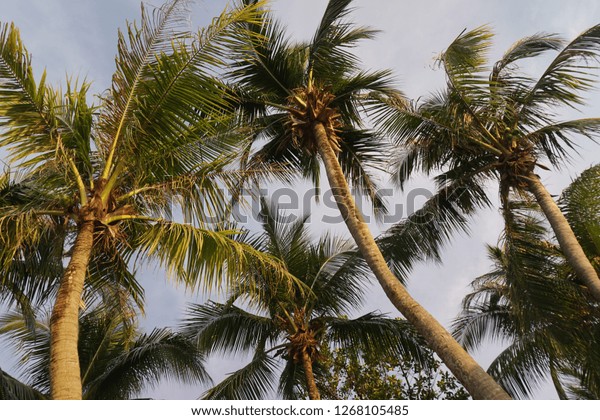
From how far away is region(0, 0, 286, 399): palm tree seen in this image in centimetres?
634

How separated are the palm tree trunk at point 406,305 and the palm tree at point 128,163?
2.13 m

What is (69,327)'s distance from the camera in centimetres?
532

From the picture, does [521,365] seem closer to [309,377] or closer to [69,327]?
[309,377]

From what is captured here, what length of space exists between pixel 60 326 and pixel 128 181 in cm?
231

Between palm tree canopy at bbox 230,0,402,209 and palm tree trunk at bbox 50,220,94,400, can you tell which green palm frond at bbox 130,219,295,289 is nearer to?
palm tree trunk at bbox 50,220,94,400

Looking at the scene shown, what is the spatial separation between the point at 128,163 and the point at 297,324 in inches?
233

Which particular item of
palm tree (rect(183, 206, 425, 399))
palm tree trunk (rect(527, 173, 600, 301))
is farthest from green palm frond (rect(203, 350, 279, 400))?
palm tree trunk (rect(527, 173, 600, 301))

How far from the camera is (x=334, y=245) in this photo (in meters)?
12.7

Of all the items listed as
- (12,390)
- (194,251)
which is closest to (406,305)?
(194,251)

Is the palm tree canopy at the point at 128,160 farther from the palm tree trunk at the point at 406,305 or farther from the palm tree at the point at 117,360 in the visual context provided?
the palm tree at the point at 117,360

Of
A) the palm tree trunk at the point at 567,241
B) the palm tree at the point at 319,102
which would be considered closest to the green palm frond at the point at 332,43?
the palm tree at the point at 319,102

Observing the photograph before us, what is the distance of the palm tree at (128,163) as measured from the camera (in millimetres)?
6344

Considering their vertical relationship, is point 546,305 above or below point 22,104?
below

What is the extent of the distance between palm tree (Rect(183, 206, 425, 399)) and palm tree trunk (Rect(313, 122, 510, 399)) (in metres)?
2.99
